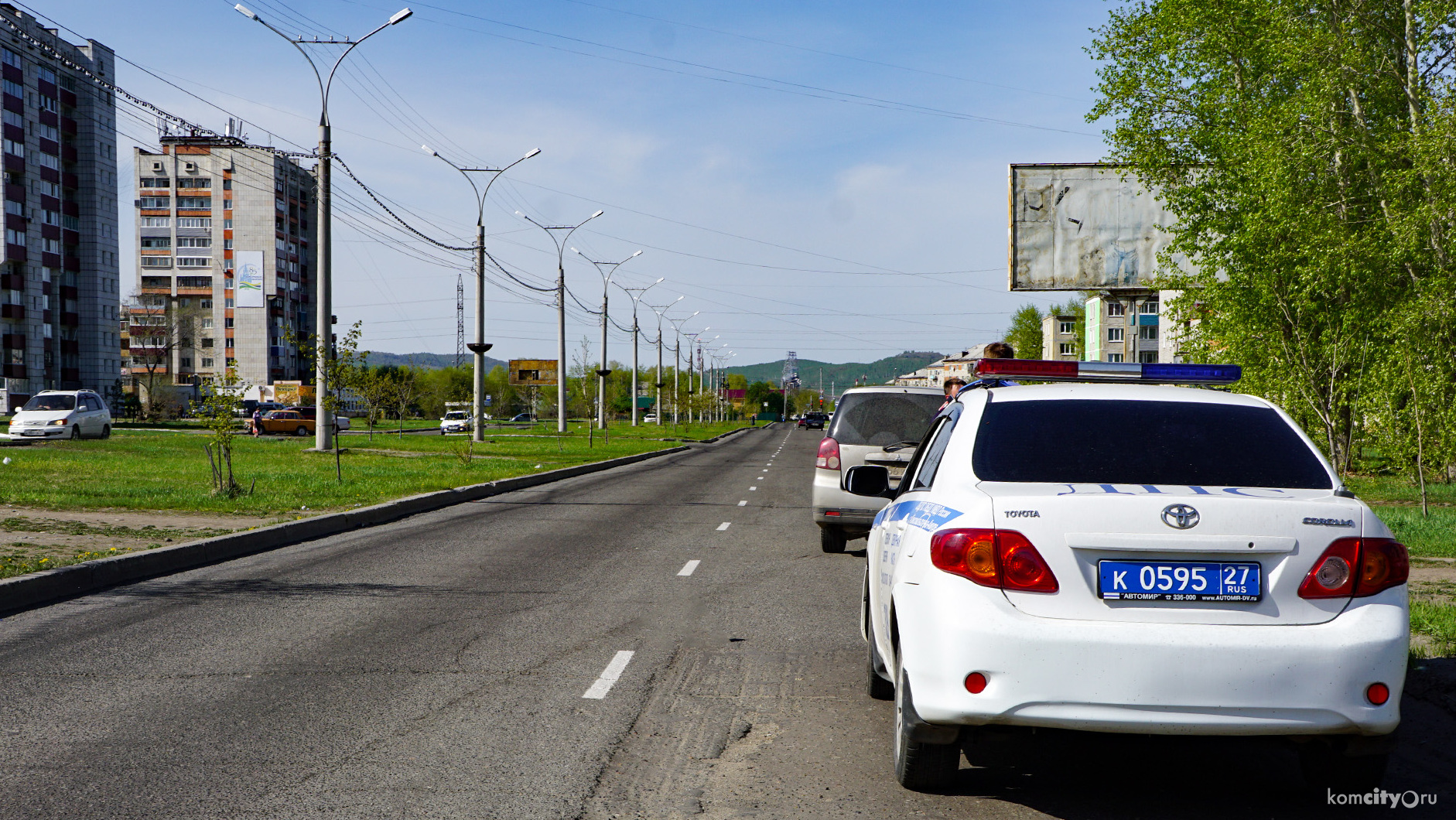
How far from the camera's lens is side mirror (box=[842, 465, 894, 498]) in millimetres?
6172

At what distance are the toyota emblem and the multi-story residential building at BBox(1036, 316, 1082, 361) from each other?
158m

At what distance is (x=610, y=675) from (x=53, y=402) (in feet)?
133

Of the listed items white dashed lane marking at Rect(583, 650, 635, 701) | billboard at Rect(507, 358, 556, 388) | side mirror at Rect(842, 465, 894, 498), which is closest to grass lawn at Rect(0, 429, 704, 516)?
white dashed lane marking at Rect(583, 650, 635, 701)

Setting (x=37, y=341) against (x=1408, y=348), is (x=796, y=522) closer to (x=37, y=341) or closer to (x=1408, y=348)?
(x=1408, y=348)

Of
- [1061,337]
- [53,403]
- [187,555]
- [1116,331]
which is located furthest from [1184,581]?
[1061,337]

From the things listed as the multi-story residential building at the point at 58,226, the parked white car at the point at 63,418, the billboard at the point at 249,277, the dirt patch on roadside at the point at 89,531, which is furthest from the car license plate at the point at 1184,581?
the billboard at the point at 249,277

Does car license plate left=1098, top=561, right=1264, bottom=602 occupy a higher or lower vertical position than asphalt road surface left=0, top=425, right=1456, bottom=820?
higher

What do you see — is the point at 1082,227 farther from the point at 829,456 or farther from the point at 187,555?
the point at 187,555

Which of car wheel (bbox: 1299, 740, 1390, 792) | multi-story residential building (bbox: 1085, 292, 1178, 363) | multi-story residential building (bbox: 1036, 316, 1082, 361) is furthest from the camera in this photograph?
multi-story residential building (bbox: 1036, 316, 1082, 361)

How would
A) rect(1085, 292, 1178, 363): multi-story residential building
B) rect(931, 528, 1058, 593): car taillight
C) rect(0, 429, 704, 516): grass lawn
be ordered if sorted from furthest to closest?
1. rect(1085, 292, 1178, 363): multi-story residential building
2. rect(0, 429, 704, 516): grass lawn
3. rect(931, 528, 1058, 593): car taillight

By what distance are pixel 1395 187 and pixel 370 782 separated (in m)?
23.2

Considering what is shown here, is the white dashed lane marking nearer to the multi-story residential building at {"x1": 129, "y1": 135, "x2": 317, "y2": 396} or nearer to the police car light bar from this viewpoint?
the police car light bar

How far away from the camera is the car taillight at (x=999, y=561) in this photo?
4098 mm

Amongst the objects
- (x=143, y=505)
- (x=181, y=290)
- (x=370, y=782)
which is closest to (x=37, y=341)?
(x=181, y=290)
